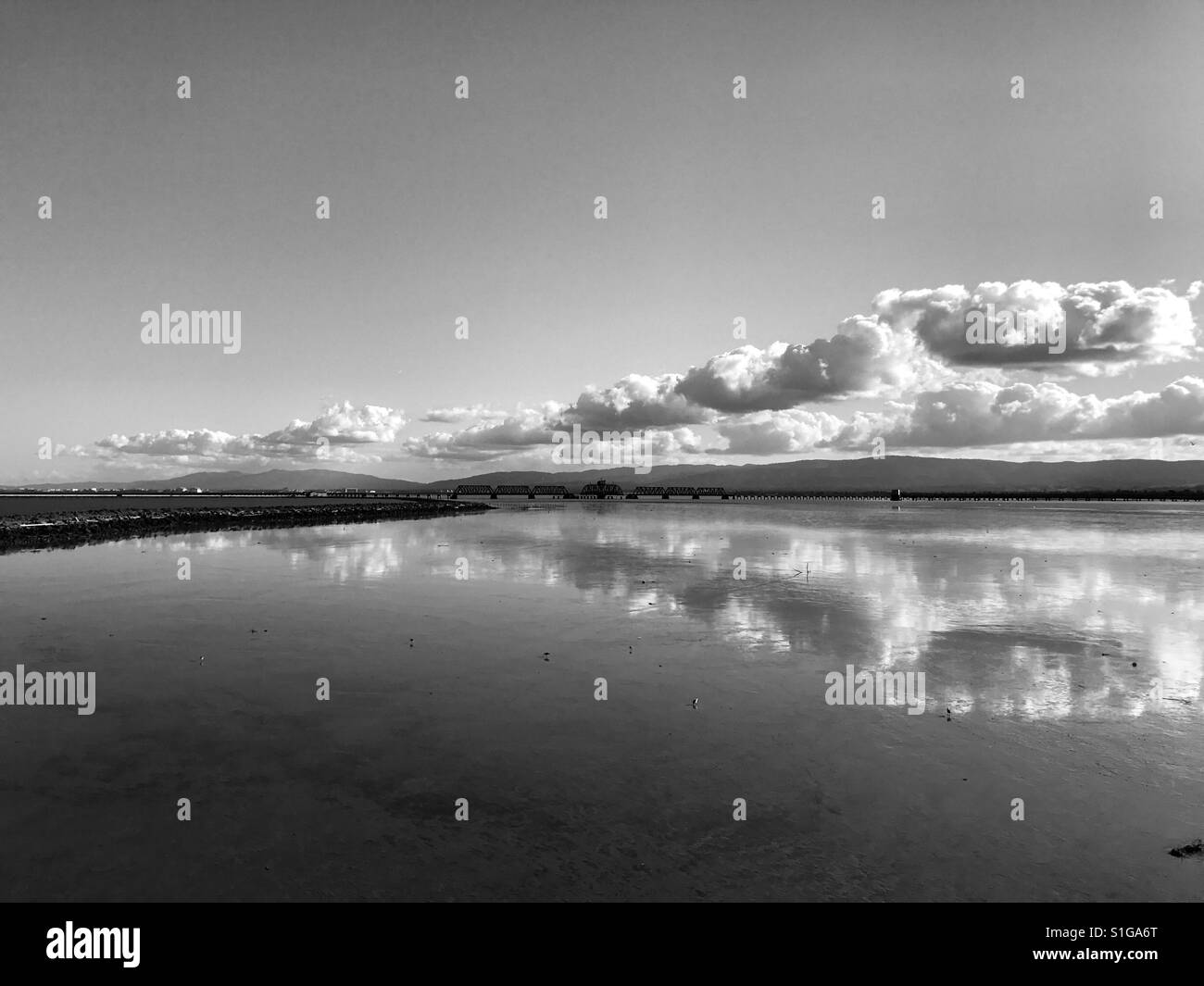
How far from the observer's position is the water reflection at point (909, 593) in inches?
514

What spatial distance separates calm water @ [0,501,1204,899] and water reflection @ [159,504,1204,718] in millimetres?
164

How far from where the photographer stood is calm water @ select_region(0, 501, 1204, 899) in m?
6.52

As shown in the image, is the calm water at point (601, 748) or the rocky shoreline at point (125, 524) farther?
the rocky shoreline at point (125, 524)

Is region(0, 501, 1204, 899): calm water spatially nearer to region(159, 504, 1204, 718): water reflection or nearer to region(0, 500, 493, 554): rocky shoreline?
region(159, 504, 1204, 718): water reflection

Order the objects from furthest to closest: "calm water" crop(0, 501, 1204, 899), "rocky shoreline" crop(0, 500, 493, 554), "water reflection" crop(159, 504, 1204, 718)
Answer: "rocky shoreline" crop(0, 500, 493, 554) < "water reflection" crop(159, 504, 1204, 718) < "calm water" crop(0, 501, 1204, 899)

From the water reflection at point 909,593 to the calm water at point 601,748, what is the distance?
164mm

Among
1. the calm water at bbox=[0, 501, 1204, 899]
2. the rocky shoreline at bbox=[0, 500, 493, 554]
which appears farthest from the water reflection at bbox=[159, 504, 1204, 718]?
the rocky shoreline at bbox=[0, 500, 493, 554]

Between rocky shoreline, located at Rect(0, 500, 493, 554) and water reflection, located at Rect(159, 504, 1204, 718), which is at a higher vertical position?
rocky shoreline, located at Rect(0, 500, 493, 554)

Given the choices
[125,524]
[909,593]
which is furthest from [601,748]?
[125,524]

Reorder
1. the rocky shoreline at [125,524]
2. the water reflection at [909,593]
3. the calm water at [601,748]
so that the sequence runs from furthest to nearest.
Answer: the rocky shoreline at [125,524] → the water reflection at [909,593] → the calm water at [601,748]

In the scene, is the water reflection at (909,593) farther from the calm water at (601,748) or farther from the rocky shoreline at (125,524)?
the rocky shoreline at (125,524)

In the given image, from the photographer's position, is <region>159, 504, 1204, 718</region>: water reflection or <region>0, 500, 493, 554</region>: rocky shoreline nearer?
<region>159, 504, 1204, 718</region>: water reflection

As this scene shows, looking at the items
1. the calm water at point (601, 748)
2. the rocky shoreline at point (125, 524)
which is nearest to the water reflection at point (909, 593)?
the calm water at point (601, 748)
